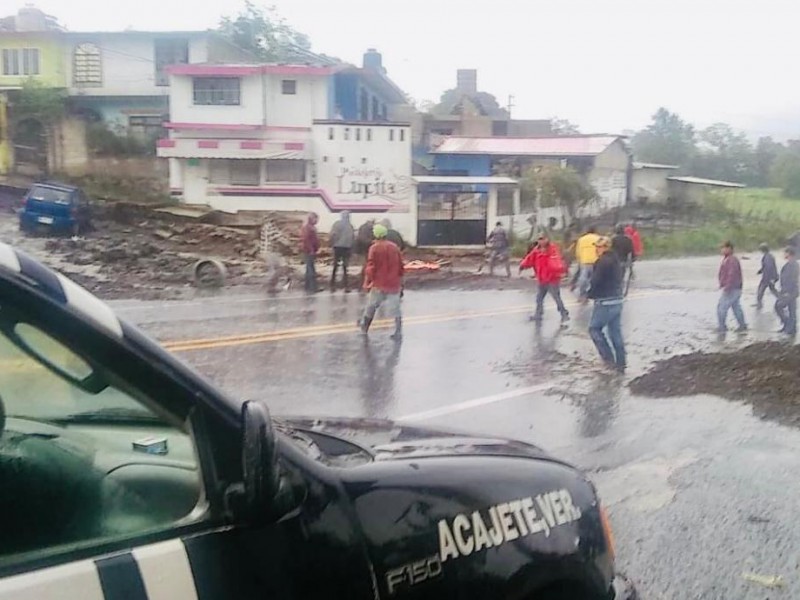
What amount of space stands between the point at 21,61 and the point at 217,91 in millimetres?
6508

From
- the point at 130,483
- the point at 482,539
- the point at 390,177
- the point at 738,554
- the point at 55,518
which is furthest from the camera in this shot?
the point at 390,177

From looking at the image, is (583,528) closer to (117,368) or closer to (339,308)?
(117,368)

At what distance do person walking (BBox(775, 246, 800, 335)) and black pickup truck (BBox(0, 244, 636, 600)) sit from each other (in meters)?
13.1

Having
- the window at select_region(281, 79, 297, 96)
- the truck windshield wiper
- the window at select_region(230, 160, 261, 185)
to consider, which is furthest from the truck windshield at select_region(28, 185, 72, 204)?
the truck windshield wiper

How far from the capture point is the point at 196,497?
2021 millimetres

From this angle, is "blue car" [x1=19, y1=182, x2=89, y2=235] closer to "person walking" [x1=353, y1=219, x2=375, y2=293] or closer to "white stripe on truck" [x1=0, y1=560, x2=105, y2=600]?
"person walking" [x1=353, y1=219, x2=375, y2=293]

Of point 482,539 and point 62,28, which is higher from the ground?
point 62,28

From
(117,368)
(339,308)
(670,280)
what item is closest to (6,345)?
(117,368)

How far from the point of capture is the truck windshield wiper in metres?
2.32

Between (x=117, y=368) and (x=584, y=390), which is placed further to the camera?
(x=584, y=390)

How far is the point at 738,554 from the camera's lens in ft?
17.3

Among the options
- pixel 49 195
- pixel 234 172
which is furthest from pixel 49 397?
pixel 234 172

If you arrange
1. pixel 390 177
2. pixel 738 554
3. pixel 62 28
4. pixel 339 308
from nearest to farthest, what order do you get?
pixel 738 554
pixel 339 308
pixel 390 177
pixel 62 28

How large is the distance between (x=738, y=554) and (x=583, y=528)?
9.74 ft
